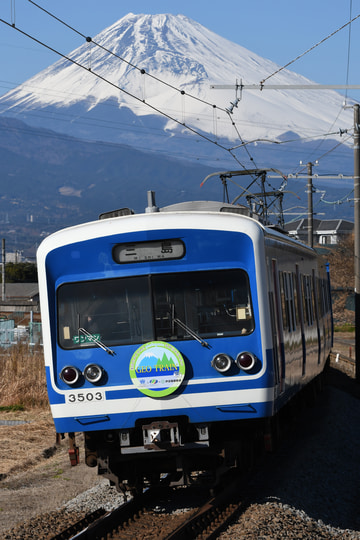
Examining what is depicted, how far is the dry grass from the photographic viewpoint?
1817 cm

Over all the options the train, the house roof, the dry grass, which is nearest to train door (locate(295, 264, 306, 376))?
the train

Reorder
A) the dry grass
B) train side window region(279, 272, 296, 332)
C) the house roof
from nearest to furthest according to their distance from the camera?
train side window region(279, 272, 296, 332)
the dry grass
the house roof

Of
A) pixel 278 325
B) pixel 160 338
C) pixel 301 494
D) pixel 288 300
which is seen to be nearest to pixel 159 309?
pixel 160 338

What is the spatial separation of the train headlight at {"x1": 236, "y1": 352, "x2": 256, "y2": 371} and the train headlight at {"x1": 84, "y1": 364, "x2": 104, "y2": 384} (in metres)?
1.32

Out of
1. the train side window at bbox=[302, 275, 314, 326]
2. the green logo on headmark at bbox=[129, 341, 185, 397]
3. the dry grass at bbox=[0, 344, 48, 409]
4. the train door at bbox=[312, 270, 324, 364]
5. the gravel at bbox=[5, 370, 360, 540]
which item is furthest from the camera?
the dry grass at bbox=[0, 344, 48, 409]

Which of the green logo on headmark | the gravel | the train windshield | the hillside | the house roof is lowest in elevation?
the gravel

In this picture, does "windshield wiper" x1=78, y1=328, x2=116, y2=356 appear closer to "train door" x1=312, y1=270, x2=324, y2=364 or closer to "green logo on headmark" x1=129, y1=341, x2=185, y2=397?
"green logo on headmark" x1=129, y1=341, x2=185, y2=397

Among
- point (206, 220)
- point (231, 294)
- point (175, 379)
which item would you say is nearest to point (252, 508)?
point (175, 379)

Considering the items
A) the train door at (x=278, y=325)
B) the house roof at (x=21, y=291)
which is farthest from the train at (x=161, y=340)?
the house roof at (x=21, y=291)

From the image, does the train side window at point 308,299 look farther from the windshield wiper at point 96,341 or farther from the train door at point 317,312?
the windshield wiper at point 96,341

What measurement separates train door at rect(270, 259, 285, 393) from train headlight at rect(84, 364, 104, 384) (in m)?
1.82

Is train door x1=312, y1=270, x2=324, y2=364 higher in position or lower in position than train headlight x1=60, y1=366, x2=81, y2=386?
higher

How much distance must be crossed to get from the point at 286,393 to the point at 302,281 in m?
3.21

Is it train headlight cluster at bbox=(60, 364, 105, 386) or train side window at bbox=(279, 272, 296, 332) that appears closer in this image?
train headlight cluster at bbox=(60, 364, 105, 386)
